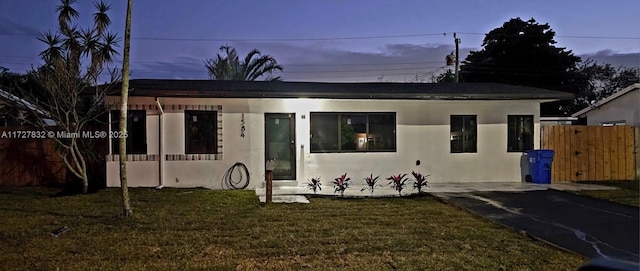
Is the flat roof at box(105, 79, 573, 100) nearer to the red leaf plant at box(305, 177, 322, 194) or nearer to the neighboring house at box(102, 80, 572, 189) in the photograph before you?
the neighboring house at box(102, 80, 572, 189)

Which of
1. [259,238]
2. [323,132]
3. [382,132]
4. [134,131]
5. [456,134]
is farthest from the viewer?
[456,134]

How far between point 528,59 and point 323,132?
23.3 meters

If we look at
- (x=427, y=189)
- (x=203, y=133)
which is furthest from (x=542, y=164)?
(x=203, y=133)

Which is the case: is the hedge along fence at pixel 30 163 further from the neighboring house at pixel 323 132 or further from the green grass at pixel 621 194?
the green grass at pixel 621 194

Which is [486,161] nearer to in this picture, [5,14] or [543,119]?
[543,119]

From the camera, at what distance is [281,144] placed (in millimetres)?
11016

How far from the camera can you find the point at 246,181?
10789 millimetres

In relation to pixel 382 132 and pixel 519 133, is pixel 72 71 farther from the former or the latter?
pixel 519 133

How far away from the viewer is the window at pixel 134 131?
34.1 feet

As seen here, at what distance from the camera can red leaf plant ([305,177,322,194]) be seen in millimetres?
10016

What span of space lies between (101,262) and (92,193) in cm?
541

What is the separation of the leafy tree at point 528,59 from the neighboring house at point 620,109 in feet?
34.1

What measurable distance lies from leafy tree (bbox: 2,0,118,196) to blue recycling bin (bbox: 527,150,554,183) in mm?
10168

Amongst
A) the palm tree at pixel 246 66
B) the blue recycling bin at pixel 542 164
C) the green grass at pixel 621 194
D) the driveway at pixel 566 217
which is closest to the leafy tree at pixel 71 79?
the driveway at pixel 566 217
